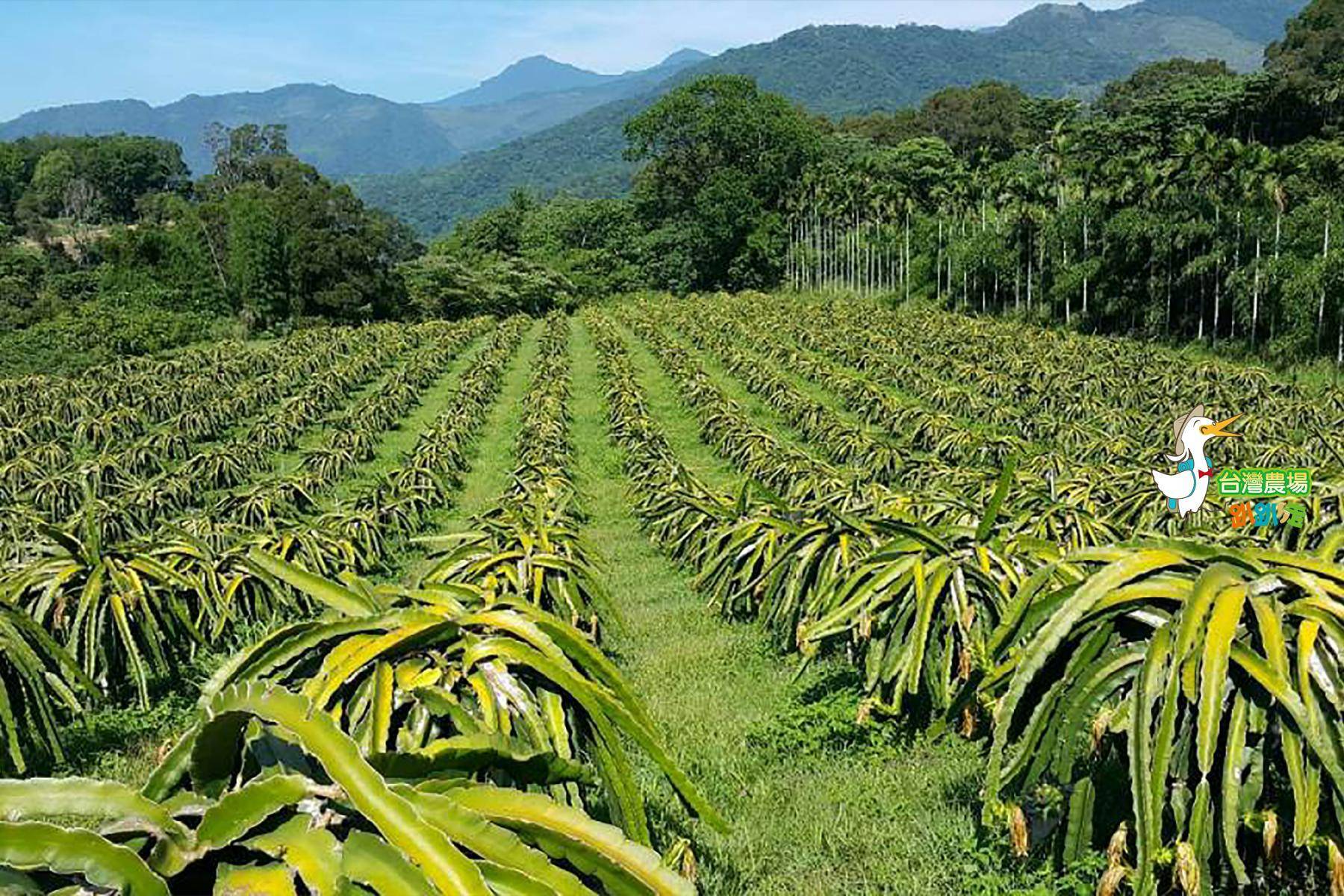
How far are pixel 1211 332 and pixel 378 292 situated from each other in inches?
1393

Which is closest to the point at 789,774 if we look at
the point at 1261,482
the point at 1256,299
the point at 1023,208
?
the point at 1261,482

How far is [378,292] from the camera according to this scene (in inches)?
1911

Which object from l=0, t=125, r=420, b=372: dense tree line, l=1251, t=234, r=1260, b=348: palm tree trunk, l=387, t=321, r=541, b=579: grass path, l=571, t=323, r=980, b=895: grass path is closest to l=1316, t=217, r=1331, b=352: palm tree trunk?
l=1251, t=234, r=1260, b=348: palm tree trunk

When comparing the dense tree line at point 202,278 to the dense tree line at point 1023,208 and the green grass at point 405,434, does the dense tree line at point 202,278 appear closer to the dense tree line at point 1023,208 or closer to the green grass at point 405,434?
the green grass at point 405,434

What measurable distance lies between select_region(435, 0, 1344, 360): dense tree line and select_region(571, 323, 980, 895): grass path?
24133 mm

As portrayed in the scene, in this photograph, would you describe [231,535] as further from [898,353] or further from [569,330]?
[569,330]

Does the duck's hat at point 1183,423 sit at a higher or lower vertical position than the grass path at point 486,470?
higher

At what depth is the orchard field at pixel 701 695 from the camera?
1.43 m

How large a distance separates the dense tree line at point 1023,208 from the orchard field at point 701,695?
18108 mm

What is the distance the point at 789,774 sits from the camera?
4.66 metres

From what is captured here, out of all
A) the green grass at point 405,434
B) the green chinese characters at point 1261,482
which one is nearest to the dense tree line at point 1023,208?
the green grass at point 405,434

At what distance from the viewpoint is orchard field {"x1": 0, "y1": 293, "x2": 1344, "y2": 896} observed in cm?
143
